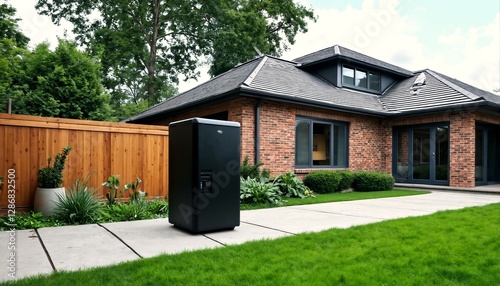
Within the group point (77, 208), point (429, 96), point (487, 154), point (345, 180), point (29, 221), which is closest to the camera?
point (29, 221)

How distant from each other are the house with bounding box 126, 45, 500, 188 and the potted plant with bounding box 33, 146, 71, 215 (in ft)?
15.8

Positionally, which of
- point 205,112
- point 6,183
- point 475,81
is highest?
point 475,81

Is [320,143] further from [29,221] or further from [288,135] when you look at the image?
[29,221]

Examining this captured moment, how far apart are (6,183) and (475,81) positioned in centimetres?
2246

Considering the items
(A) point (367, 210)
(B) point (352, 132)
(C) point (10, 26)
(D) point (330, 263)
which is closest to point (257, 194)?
(A) point (367, 210)

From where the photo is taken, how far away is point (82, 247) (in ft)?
12.6

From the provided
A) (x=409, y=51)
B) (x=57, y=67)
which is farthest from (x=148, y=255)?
(x=409, y=51)

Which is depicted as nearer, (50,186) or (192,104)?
(50,186)

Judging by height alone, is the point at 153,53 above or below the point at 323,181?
above

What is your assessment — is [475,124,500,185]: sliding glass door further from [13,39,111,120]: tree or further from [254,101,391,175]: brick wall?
[13,39,111,120]: tree

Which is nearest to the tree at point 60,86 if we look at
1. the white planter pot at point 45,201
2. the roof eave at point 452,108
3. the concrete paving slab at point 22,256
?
the white planter pot at point 45,201

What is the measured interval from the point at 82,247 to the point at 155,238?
0.85 m

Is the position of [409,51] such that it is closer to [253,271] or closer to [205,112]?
[205,112]

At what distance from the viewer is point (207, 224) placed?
4.56m
